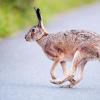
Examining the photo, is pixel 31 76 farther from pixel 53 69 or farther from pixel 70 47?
pixel 70 47

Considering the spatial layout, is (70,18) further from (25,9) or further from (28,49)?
(28,49)

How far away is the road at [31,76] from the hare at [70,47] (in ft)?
Answer: 1.08

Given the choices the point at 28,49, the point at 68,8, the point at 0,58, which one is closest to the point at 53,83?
the point at 0,58

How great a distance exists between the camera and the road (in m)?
12.0

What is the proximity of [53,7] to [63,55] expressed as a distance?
1411 centimetres

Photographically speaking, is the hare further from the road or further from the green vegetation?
the green vegetation

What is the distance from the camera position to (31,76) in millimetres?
14523

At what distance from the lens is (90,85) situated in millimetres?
13281

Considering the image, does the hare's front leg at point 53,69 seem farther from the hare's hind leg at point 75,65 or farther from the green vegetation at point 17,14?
the green vegetation at point 17,14

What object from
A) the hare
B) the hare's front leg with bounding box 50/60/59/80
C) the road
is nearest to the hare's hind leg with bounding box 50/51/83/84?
the hare

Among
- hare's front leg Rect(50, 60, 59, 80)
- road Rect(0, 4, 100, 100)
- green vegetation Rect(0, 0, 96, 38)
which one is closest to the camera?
road Rect(0, 4, 100, 100)

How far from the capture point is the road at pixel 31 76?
1199 centimetres

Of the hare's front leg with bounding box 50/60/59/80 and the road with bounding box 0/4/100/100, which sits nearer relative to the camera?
the road with bounding box 0/4/100/100

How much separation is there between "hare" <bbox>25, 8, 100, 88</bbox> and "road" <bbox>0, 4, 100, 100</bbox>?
1.08 feet
